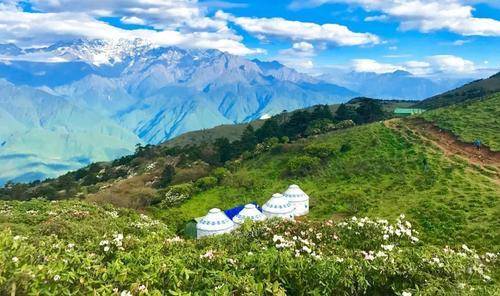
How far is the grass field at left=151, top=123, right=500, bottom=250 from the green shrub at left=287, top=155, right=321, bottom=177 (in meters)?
0.78

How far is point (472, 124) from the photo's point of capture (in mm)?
61750

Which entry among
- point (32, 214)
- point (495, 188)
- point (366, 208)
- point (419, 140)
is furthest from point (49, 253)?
point (419, 140)

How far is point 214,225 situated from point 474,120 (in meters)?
43.2

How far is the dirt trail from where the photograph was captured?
1954 inches

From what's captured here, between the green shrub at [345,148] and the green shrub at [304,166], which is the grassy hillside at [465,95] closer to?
the green shrub at [345,148]

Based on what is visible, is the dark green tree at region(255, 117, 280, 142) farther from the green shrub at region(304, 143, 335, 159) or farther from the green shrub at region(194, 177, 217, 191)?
the green shrub at region(194, 177, 217, 191)

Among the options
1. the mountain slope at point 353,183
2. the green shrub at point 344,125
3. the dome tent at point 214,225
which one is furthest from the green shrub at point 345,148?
the dome tent at point 214,225

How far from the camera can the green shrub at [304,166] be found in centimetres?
6125

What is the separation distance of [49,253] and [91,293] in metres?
3.46

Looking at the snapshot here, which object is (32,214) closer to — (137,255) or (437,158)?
(137,255)

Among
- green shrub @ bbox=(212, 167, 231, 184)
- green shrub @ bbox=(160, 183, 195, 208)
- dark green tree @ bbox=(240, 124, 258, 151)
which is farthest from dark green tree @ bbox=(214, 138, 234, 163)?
green shrub @ bbox=(160, 183, 195, 208)

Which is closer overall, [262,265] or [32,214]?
[262,265]

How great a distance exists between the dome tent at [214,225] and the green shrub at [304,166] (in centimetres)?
2169

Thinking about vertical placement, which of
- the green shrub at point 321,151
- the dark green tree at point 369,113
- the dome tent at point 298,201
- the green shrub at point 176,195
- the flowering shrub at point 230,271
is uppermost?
the flowering shrub at point 230,271
